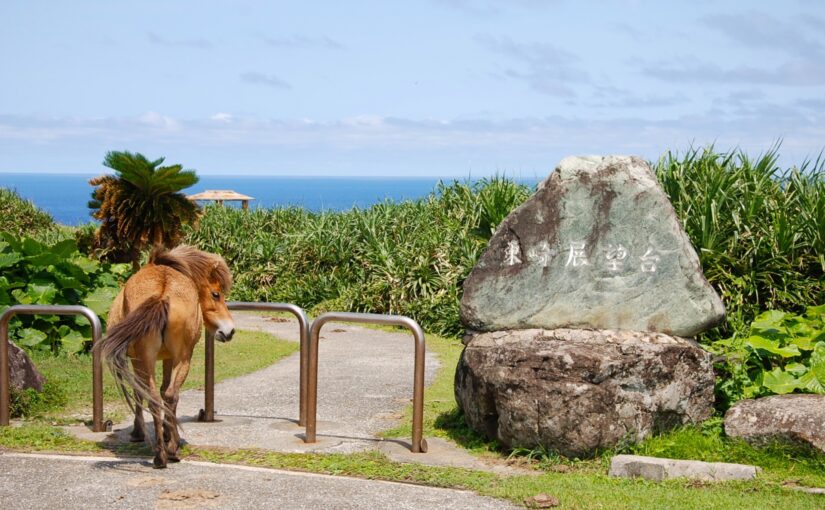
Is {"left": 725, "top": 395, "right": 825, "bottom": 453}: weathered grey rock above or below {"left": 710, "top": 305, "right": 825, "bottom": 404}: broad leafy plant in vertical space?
below

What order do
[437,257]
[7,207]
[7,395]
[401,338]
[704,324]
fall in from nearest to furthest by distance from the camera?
1. [704,324]
2. [7,395]
3. [401,338]
4. [437,257]
5. [7,207]

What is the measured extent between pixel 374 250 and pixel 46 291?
5.92 m

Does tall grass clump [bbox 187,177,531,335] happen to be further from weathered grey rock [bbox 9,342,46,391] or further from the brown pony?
the brown pony

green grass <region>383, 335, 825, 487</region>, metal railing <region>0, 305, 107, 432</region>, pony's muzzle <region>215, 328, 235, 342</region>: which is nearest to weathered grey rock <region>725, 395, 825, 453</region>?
→ green grass <region>383, 335, 825, 487</region>

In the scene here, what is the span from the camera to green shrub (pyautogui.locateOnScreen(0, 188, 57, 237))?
2081 cm

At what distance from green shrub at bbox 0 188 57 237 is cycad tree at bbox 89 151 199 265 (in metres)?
10.2

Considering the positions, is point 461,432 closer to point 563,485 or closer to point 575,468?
point 575,468

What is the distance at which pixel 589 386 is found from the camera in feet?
20.0

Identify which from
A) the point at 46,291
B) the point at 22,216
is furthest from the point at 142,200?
the point at 22,216

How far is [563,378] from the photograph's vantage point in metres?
6.12

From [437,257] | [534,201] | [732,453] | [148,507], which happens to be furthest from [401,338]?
[148,507]

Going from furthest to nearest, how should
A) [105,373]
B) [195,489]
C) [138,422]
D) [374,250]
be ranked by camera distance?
[374,250] < [105,373] < [138,422] < [195,489]

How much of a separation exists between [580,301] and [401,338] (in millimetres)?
6278

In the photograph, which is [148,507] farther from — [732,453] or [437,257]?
[437,257]
